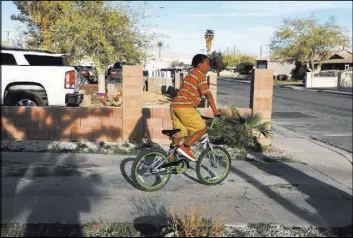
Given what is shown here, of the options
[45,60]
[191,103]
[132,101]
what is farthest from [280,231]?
[45,60]

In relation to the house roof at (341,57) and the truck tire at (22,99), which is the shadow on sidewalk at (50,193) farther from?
the house roof at (341,57)

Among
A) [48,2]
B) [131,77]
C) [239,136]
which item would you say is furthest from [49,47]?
[239,136]

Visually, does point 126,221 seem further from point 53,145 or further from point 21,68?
point 21,68

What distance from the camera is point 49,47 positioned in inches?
856

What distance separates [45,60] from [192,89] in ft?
20.1

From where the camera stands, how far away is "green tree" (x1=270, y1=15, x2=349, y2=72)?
55344 millimetres

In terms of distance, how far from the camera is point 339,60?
204ft

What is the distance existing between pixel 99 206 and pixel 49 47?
734 inches

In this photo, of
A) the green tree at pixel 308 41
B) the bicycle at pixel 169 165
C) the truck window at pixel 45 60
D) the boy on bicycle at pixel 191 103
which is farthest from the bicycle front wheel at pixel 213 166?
the green tree at pixel 308 41

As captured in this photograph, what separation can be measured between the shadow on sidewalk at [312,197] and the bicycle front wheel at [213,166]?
539mm

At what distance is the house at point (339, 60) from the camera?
2383 inches

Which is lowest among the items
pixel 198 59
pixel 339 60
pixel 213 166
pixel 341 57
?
pixel 213 166

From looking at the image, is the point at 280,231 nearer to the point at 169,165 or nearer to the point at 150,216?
the point at 150,216

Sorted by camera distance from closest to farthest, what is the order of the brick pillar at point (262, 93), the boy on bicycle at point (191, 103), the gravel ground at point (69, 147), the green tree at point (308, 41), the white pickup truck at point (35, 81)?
the boy on bicycle at point (191, 103) < the gravel ground at point (69, 147) < the brick pillar at point (262, 93) < the white pickup truck at point (35, 81) < the green tree at point (308, 41)
